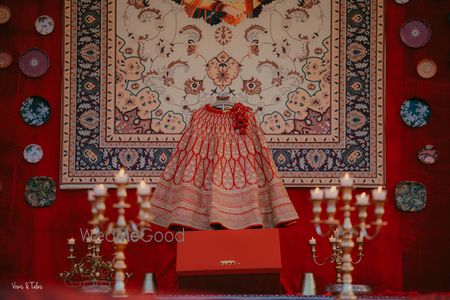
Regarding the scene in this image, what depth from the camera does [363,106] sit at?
7254 mm

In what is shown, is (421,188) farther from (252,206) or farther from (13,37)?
(13,37)

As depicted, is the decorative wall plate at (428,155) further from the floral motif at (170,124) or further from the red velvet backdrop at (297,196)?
the floral motif at (170,124)

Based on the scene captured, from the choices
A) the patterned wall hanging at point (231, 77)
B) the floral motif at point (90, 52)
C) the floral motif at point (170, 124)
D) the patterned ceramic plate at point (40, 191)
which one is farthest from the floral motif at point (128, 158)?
the floral motif at point (90, 52)

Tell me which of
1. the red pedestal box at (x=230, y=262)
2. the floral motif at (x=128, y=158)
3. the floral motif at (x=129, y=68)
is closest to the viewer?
the red pedestal box at (x=230, y=262)

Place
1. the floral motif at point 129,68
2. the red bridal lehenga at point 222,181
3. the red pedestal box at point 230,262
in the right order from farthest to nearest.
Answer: the floral motif at point 129,68
the red bridal lehenga at point 222,181
the red pedestal box at point 230,262

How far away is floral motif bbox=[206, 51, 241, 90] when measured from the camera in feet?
23.7

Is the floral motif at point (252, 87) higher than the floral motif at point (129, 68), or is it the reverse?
the floral motif at point (129, 68)

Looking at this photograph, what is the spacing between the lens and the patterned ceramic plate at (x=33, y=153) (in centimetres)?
724

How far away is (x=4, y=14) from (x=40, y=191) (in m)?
1.34

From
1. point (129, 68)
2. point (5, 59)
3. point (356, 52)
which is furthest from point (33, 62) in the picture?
point (356, 52)

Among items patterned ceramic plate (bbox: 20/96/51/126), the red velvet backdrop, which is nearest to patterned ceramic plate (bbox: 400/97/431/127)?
the red velvet backdrop

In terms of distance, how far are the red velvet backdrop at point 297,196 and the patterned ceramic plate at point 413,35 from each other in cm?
5

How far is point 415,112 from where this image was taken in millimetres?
7309

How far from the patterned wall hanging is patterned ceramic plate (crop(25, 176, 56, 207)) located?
0.12 meters
